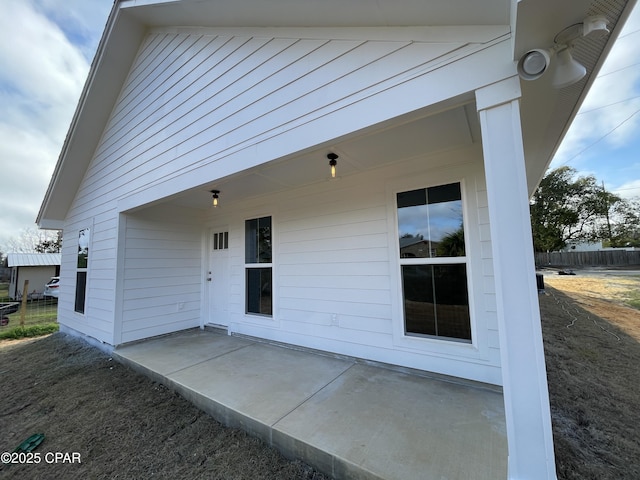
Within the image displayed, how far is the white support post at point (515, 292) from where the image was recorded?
1.20 metres

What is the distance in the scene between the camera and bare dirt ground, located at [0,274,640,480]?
1798mm

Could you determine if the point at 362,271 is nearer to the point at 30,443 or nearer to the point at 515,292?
the point at 515,292

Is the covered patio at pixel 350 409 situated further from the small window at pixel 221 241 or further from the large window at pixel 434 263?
the small window at pixel 221 241

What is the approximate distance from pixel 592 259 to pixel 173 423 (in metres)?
25.8

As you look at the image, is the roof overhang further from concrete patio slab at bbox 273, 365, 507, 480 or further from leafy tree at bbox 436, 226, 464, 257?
concrete patio slab at bbox 273, 365, 507, 480

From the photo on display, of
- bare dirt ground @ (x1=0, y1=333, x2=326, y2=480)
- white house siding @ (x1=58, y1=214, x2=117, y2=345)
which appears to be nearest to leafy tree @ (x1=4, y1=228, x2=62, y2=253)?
white house siding @ (x1=58, y1=214, x2=117, y2=345)

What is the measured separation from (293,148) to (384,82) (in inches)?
33.8

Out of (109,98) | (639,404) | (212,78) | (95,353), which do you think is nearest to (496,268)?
(639,404)

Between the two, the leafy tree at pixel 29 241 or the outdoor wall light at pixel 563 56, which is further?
the leafy tree at pixel 29 241

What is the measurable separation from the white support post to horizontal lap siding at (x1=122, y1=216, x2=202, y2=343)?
4988mm

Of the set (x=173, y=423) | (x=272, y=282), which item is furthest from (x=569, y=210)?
(x=173, y=423)

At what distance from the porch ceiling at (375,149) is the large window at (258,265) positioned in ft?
2.37

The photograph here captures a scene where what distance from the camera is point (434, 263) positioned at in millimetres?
2768

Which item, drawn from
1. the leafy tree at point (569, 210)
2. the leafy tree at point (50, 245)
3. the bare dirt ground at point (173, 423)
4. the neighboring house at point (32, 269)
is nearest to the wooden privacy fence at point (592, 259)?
the leafy tree at point (569, 210)
